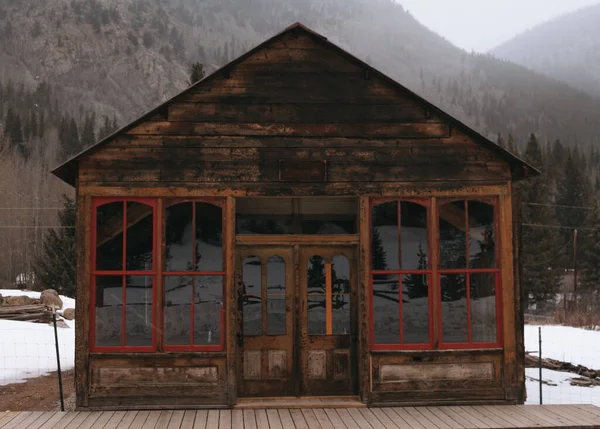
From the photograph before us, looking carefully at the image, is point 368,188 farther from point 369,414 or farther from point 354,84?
point 369,414

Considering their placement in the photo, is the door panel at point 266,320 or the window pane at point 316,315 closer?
the door panel at point 266,320

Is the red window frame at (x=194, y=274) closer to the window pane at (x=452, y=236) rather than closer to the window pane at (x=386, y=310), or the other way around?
the window pane at (x=386, y=310)

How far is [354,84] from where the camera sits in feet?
27.4

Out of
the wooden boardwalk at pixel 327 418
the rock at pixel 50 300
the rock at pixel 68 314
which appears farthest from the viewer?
the rock at pixel 50 300

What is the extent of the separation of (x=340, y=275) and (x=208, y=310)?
6.66ft

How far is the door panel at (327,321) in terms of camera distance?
8.45 m

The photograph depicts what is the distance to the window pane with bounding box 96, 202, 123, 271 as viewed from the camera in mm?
8023

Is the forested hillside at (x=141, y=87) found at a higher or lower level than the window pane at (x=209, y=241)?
higher

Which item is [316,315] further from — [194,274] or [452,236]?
[452,236]

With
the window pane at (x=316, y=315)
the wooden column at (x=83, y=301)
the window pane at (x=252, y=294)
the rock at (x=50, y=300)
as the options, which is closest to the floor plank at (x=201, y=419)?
the window pane at (x=252, y=294)

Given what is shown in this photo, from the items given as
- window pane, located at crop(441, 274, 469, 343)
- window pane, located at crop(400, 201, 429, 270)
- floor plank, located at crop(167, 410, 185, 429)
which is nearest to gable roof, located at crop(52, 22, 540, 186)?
window pane, located at crop(400, 201, 429, 270)

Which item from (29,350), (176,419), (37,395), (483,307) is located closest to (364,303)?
(483,307)

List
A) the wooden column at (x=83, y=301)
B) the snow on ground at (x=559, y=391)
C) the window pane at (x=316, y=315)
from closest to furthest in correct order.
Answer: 1. the wooden column at (x=83, y=301)
2. the window pane at (x=316, y=315)
3. the snow on ground at (x=559, y=391)

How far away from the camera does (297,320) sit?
27.6 ft
